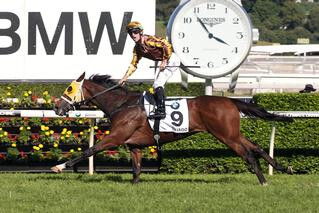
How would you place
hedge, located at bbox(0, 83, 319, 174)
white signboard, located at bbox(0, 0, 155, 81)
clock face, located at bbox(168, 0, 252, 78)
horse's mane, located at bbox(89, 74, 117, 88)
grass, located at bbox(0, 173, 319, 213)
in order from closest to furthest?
grass, located at bbox(0, 173, 319, 213) < horse's mane, located at bbox(89, 74, 117, 88) < hedge, located at bbox(0, 83, 319, 174) < clock face, located at bbox(168, 0, 252, 78) < white signboard, located at bbox(0, 0, 155, 81)

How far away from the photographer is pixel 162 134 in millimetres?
8109

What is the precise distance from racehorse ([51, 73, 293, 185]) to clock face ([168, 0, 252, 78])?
225 centimetres

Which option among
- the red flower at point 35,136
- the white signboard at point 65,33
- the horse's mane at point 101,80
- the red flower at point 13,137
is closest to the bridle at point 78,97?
the horse's mane at point 101,80

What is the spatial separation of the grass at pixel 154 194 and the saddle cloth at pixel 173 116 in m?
0.57

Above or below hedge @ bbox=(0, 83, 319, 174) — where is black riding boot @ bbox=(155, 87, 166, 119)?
above

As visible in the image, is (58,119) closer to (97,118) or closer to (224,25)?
(97,118)

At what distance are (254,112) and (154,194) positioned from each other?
1821 millimetres

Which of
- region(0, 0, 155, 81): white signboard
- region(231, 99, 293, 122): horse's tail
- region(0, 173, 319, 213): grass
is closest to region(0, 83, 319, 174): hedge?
region(0, 173, 319, 213): grass

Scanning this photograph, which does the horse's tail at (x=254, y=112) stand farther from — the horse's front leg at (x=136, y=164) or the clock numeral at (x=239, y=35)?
the clock numeral at (x=239, y=35)

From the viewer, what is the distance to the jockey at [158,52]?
7.96m

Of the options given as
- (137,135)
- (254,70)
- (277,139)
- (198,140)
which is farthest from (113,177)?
(254,70)

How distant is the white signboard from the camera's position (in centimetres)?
1157

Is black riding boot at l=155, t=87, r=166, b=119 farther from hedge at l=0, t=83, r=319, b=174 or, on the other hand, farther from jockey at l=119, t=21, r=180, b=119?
hedge at l=0, t=83, r=319, b=174

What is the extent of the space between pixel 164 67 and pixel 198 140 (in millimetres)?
1713
